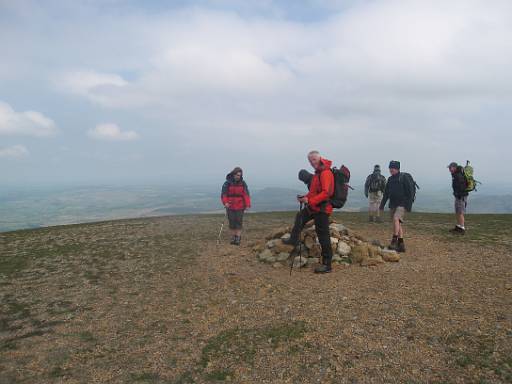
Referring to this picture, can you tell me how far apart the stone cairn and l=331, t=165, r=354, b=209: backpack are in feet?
7.25

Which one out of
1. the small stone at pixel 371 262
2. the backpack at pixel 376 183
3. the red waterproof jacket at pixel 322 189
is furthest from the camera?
the backpack at pixel 376 183

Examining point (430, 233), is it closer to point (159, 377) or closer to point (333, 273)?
point (333, 273)

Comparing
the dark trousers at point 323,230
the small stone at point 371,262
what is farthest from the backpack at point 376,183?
the dark trousers at point 323,230

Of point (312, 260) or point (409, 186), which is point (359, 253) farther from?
point (409, 186)

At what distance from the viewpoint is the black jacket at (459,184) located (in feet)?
44.6

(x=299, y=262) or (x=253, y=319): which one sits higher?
(x=299, y=262)

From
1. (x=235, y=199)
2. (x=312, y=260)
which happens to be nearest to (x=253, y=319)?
(x=312, y=260)

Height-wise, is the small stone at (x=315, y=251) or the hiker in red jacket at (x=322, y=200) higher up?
the hiker in red jacket at (x=322, y=200)

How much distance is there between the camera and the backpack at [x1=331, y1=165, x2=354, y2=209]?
952 cm

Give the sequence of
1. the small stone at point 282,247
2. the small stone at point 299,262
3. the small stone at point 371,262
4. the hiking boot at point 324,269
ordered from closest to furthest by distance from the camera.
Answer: the hiking boot at point 324,269, the small stone at point 371,262, the small stone at point 299,262, the small stone at point 282,247

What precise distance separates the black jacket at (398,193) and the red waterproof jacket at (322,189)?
3.59m

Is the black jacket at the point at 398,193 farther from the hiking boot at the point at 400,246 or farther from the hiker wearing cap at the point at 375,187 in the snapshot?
the hiker wearing cap at the point at 375,187

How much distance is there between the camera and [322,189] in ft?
30.9

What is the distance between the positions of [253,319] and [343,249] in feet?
16.9
